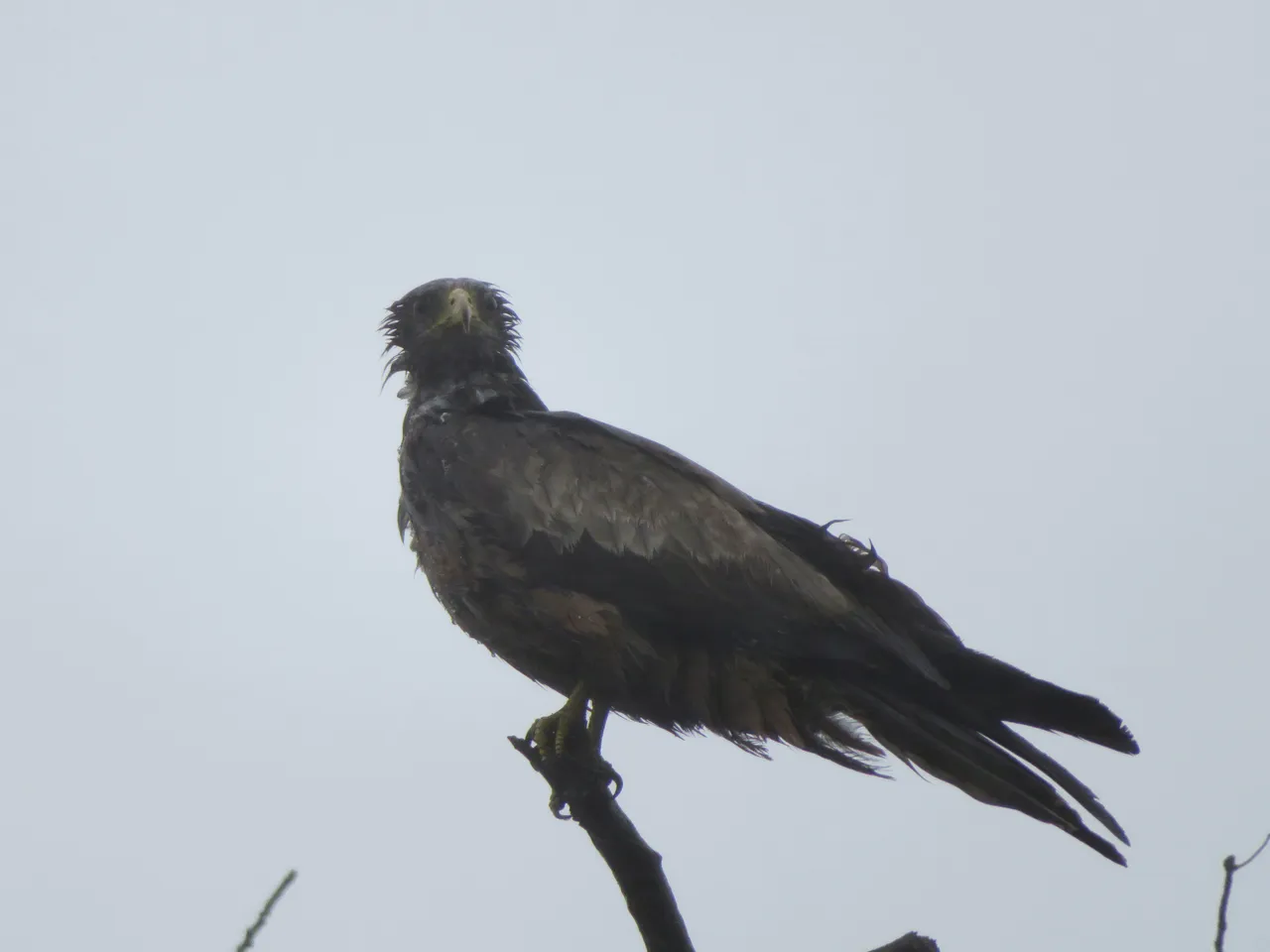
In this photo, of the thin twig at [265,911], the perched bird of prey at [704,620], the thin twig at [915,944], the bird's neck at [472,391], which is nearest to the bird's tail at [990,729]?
the perched bird of prey at [704,620]

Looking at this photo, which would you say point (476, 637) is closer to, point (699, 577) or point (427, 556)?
point (427, 556)

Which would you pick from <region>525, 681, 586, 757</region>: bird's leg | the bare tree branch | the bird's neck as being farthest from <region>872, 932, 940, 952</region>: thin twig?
the bird's neck

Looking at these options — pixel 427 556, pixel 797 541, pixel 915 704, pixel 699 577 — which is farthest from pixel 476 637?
pixel 915 704

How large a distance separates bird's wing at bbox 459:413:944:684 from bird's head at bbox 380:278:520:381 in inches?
33.2

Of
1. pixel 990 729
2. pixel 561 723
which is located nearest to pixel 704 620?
pixel 561 723

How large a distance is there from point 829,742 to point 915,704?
391 mm

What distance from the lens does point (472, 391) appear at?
5.98 meters

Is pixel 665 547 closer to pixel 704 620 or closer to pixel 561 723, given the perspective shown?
pixel 704 620

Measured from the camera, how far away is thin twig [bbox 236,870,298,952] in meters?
2.46

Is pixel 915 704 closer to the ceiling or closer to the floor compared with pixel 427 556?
closer to the floor

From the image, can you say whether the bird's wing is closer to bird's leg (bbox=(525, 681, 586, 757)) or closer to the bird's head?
bird's leg (bbox=(525, 681, 586, 757))

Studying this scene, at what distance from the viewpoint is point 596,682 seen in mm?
4691

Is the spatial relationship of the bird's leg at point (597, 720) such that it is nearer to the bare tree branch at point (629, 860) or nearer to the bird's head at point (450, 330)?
the bare tree branch at point (629, 860)

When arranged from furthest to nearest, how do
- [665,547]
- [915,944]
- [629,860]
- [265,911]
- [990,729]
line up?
1. [665,547]
2. [990,729]
3. [629,860]
4. [915,944]
5. [265,911]
